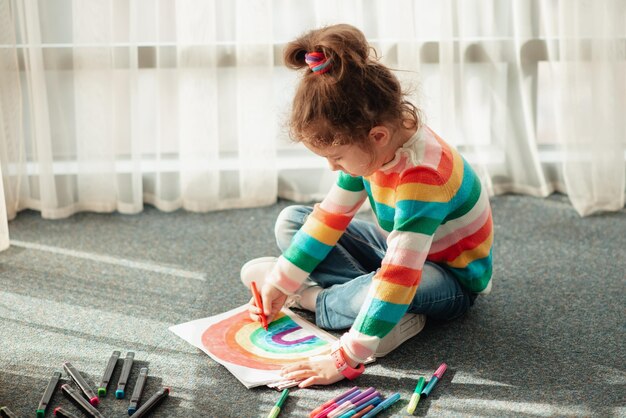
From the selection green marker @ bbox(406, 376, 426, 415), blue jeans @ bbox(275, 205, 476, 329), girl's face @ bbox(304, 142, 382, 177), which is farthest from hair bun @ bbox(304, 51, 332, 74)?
green marker @ bbox(406, 376, 426, 415)

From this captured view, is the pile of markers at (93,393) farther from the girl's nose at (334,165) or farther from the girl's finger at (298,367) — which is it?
the girl's nose at (334,165)

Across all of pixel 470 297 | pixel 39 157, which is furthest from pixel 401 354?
pixel 39 157

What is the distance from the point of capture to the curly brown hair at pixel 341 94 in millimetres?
1209

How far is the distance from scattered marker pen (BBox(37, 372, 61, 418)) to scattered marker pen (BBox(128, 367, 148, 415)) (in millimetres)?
120

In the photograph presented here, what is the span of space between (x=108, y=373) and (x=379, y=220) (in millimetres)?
510

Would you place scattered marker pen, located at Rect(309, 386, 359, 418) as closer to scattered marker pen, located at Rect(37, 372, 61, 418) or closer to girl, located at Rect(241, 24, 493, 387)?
girl, located at Rect(241, 24, 493, 387)

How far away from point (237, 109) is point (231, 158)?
0.13 metres

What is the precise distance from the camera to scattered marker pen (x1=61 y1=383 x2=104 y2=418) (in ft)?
3.95

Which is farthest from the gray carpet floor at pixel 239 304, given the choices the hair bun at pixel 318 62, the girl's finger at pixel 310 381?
the hair bun at pixel 318 62

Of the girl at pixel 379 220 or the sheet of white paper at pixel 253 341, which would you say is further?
the sheet of white paper at pixel 253 341

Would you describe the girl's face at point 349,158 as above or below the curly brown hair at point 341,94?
below

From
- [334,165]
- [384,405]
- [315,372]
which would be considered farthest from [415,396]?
[334,165]

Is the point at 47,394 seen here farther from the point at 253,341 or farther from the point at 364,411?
the point at 364,411

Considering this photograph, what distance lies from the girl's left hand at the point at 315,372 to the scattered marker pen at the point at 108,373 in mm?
268
